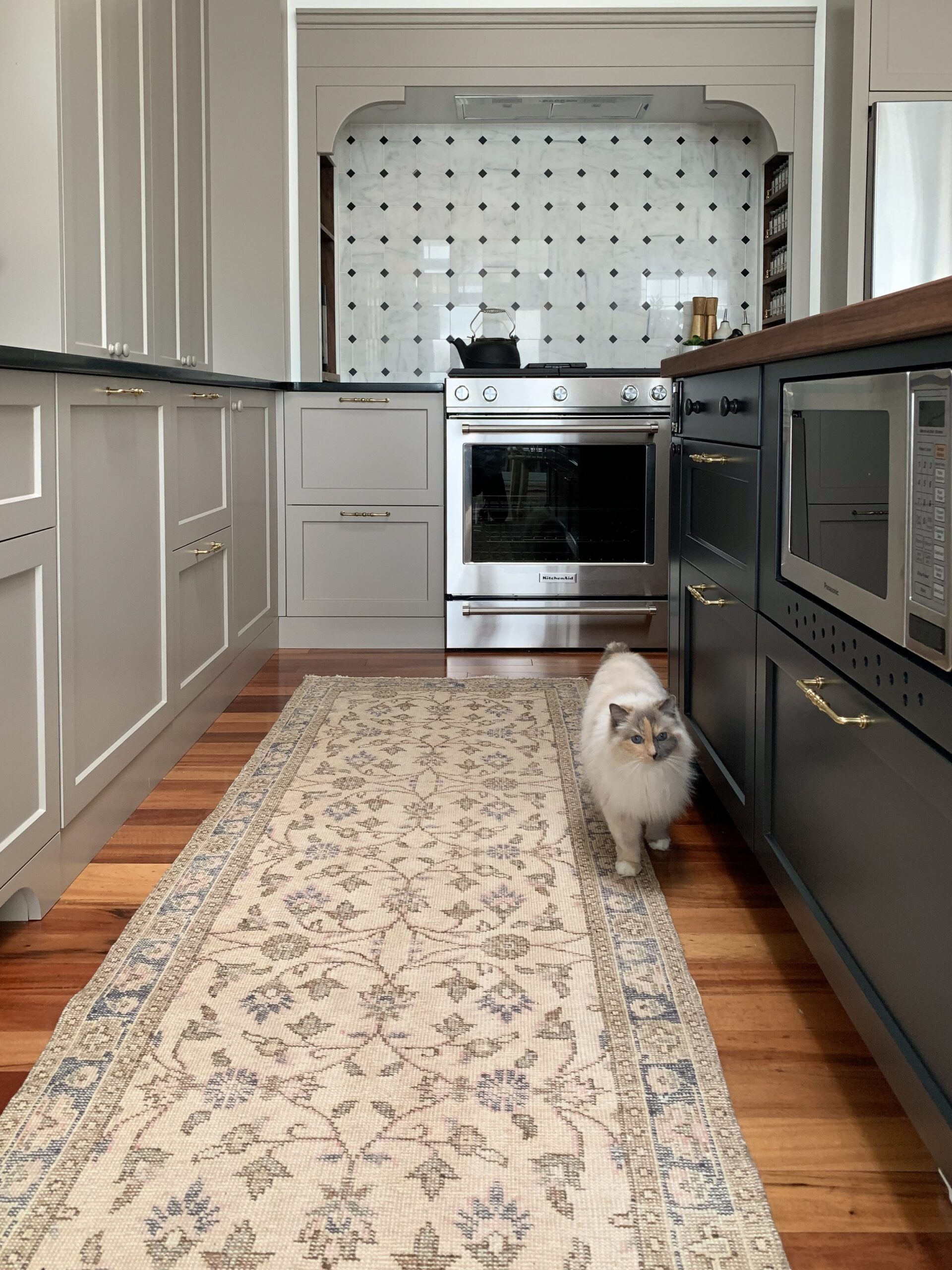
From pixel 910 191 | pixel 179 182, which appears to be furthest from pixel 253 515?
pixel 910 191

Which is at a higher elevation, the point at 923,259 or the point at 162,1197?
the point at 923,259

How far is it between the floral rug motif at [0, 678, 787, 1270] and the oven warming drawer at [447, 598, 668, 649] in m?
1.97

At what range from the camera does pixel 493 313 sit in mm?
4766

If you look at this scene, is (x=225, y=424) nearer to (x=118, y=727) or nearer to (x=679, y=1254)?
(x=118, y=727)

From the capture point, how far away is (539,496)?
4.27m

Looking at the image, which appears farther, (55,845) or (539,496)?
(539,496)

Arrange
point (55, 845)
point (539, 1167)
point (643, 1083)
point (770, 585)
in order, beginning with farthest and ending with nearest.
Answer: point (55, 845), point (770, 585), point (643, 1083), point (539, 1167)

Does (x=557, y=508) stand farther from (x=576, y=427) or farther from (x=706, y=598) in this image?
(x=706, y=598)

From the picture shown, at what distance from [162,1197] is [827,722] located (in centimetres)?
92

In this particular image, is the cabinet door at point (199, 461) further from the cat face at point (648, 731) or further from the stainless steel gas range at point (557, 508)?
the cat face at point (648, 731)

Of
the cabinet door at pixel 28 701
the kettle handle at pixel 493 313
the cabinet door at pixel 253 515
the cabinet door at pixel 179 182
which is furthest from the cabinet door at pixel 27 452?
the kettle handle at pixel 493 313

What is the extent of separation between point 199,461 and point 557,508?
1.57 meters

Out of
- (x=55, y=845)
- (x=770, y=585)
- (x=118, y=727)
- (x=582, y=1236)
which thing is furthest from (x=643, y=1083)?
(x=118, y=727)

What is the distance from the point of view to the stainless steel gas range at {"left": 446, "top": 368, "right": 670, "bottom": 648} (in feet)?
13.8
